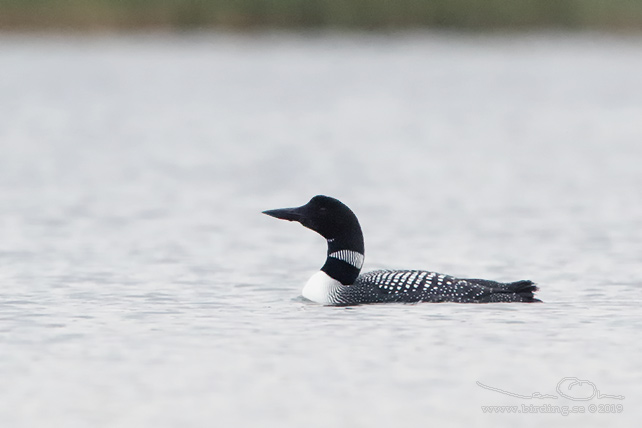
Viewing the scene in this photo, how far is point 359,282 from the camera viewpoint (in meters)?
7.24

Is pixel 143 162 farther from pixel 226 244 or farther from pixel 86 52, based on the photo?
pixel 86 52

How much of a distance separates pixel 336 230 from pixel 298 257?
1870 mm

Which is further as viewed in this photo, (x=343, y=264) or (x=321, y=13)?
(x=321, y=13)

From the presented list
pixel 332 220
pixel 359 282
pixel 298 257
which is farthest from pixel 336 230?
pixel 298 257

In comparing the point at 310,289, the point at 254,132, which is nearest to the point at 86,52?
the point at 254,132

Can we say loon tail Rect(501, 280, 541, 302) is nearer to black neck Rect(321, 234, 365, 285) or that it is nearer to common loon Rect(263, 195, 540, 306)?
common loon Rect(263, 195, 540, 306)

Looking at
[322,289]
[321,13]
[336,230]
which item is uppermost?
[321,13]

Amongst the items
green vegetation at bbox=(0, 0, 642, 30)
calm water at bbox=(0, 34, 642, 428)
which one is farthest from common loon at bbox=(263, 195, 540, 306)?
green vegetation at bbox=(0, 0, 642, 30)

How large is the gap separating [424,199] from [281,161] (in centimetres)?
400

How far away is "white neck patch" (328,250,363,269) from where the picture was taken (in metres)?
7.34

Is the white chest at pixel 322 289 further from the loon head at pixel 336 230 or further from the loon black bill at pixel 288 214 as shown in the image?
the loon black bill at pixel 288 214

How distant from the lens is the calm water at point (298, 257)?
521 centimetres

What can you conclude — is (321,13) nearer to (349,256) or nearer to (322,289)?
(349,256)

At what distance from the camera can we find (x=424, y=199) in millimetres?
12648
